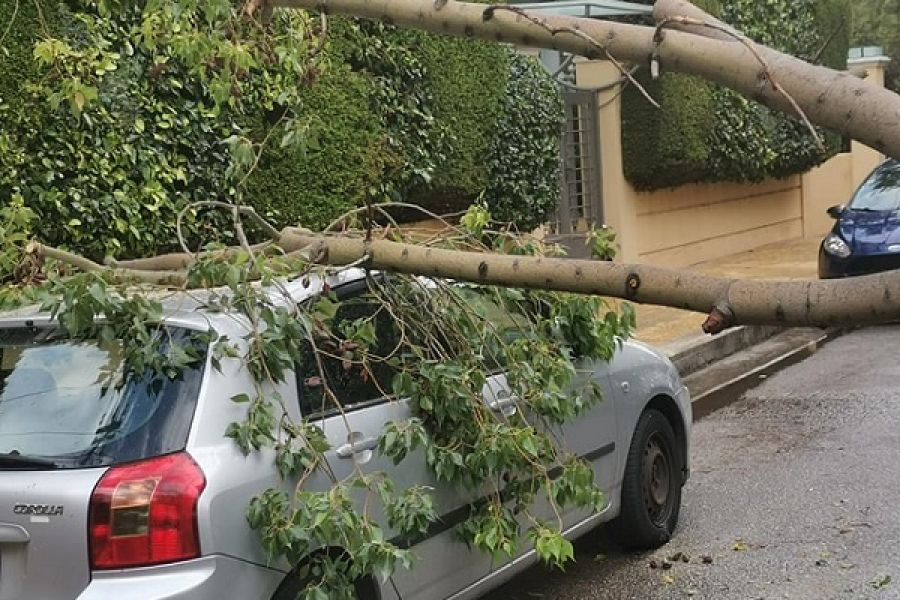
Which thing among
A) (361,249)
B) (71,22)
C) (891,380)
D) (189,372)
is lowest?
(891,380)

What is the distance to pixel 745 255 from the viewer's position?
18297mm

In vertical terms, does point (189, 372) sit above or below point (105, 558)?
above

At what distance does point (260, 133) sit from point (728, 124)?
31.7 feet

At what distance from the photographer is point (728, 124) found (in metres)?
16.6

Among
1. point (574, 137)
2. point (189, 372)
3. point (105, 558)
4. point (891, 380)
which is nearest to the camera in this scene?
point (105, 558)

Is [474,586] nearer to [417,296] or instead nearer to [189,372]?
[417,296]

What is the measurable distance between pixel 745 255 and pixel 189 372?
15.6m

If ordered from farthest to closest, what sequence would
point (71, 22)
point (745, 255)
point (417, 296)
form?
point (745, 255) → point (71, 22) → point (417, 296)

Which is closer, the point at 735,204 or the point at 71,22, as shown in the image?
the point at 71,22

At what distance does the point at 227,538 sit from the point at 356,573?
47 centimetres

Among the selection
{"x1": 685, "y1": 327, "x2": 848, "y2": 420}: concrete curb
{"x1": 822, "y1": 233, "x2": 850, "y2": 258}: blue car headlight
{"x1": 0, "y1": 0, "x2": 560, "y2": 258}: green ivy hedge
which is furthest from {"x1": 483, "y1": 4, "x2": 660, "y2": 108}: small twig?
{"x1": 822, "y1": 233, "x2": 850, "y2": 258}: blue car headlight

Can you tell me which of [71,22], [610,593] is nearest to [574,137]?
[71,22]

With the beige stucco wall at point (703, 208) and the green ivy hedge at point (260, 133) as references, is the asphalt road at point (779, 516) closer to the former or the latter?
the green ivy hedge at point (260, 133)

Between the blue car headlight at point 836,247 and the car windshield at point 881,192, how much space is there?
0.77 meters
